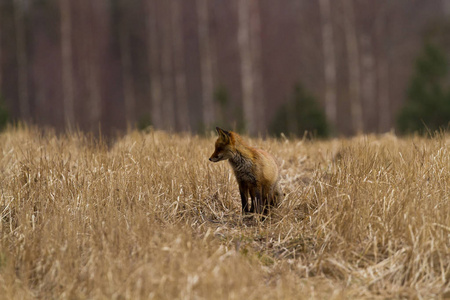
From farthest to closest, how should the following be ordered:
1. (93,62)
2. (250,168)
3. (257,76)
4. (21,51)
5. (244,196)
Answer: (93,62)
(257,76)
(21,51)
(244,196)
(250,168)

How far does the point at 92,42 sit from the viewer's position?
2838 cm

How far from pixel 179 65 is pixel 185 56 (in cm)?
303

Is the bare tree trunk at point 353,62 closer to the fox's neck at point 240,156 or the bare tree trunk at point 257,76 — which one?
the bare tree trunk at point 257,76

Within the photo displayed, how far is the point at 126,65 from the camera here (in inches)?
1109

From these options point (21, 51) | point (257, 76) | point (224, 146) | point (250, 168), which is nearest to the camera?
point (224, 146)

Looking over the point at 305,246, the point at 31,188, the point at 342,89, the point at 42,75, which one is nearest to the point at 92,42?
the point at 42,75

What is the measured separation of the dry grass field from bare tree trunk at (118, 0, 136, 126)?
22.1 metres

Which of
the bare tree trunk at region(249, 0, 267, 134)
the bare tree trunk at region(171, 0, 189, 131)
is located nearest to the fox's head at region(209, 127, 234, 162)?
the bare tree trunk at region(249, 0, 267, 134)

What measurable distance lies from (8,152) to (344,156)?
4857mm

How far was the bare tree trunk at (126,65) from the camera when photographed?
91.8 ft

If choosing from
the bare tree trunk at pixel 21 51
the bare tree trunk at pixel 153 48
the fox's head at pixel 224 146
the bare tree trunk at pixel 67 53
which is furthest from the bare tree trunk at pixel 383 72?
the fox's head at pixel 224 146

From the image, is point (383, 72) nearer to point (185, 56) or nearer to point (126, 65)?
point (185, 56)

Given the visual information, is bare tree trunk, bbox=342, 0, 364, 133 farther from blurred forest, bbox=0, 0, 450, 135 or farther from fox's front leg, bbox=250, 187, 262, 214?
fox's front leg, bbox=250, 187, 262, 214

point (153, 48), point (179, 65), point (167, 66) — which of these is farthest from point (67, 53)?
point (179, 65)
